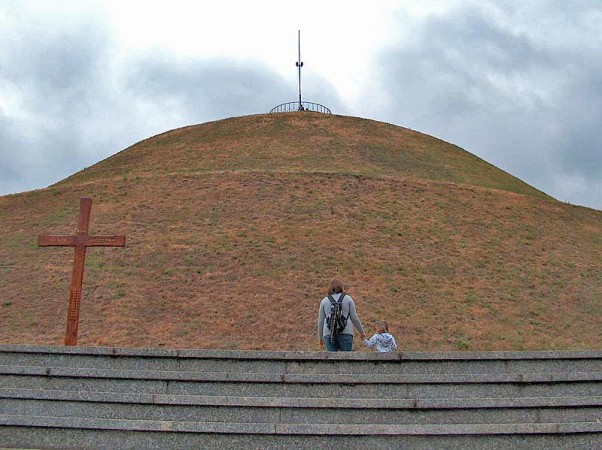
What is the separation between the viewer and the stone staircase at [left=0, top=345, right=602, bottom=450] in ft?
18.5

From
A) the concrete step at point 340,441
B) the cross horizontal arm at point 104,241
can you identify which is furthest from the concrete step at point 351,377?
the cross horizontal arm at point 104,241

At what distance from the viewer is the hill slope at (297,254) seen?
49.9 ft

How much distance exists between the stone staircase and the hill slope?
7269mm

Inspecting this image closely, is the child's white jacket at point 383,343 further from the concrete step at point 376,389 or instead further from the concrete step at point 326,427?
the concrete step at point 326,427

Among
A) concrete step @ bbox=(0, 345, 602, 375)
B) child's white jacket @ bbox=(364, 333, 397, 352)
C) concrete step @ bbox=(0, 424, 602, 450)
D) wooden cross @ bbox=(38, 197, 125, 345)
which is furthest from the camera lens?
wooden cross @ bbox=(38, 197, 125, 345)

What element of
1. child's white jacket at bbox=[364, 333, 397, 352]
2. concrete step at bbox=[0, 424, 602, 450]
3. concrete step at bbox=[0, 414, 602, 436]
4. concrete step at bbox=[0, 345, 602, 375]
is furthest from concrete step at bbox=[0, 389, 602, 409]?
child's white jacket at bbox=[364, 333, 397, 352]

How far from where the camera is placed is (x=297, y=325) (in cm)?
1500

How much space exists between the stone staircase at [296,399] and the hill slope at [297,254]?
7269 millimetres

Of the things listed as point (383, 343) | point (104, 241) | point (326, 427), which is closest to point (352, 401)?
point (326, 427)

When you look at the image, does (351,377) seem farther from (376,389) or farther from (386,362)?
(386,362)

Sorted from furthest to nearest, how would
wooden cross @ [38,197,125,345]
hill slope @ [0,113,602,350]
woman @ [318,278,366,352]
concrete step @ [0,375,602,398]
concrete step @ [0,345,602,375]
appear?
hill slope @ [0,113,602,350] → wooden cross @ [38,197,125,345] → woman @ [318,278,366,352] → concrete step @ [0,345,602,375] → concrete step @ [0,375,602,398]

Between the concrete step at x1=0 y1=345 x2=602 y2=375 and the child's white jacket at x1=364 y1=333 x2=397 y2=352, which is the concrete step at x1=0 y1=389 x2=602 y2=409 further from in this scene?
the child's white jacket at x1=364 y1=333 x2=397 y2=352

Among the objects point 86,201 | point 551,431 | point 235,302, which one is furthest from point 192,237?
point 551,431

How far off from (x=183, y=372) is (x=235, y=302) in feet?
31.5
